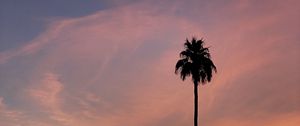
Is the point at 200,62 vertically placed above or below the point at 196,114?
above

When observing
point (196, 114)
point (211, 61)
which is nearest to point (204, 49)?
point (211, 61)

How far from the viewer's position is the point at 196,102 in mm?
85750

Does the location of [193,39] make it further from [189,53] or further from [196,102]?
[196,102]

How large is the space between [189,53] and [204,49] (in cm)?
175

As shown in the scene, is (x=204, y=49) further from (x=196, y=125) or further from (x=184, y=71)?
(x=196, y=125)

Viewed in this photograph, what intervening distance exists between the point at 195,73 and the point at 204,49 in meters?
3.08

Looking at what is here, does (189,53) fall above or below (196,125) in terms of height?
above

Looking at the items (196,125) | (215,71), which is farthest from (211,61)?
(196,125)

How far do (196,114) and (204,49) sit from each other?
24.7 feet

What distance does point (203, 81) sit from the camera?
86562mm

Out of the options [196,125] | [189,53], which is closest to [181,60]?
[189,53]

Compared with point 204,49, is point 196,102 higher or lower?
lower

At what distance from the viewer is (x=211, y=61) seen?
286ft

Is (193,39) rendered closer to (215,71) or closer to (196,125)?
(215,71)
